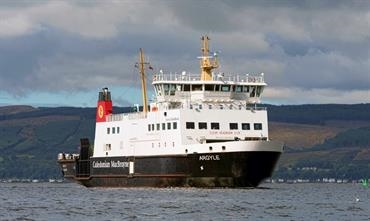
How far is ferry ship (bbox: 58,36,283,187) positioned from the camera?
80688 mm

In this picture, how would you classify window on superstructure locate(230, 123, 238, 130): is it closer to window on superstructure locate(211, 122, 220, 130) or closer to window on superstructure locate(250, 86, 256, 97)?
window on superstructure locate(211, 122, 220, 130)

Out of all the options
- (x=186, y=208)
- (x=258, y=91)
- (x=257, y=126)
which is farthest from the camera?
(x=258, y=91)

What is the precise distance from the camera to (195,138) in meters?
83.8

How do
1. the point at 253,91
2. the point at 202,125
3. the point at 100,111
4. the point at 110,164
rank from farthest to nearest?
1. the point at 100,111
2. the point at 110,164
3. the point at 253,91
4. the point at 202,125

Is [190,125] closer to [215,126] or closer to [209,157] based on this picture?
[215,126]

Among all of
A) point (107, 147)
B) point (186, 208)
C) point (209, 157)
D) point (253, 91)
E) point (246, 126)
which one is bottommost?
point (186, 208)

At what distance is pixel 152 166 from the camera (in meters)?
86.2

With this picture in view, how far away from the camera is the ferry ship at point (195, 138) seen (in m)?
80.7

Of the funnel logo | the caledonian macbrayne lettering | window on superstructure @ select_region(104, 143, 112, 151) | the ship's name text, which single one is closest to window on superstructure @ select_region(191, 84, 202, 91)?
the caledonian macbrayne lettering

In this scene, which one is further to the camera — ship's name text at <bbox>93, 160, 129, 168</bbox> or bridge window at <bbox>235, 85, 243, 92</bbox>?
ship's name text at <bbox>93, 160, 129, 168</bbox>

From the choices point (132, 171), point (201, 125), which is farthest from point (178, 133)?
point (132, 171)

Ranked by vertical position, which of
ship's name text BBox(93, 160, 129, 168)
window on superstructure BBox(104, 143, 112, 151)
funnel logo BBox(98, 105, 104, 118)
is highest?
funnel logo BBox(98, 105, 104, 118)

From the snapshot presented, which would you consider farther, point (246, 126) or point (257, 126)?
point (257, 126)

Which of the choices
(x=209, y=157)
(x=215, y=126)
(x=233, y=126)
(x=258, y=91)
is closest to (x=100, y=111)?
(x=258, y=91)
